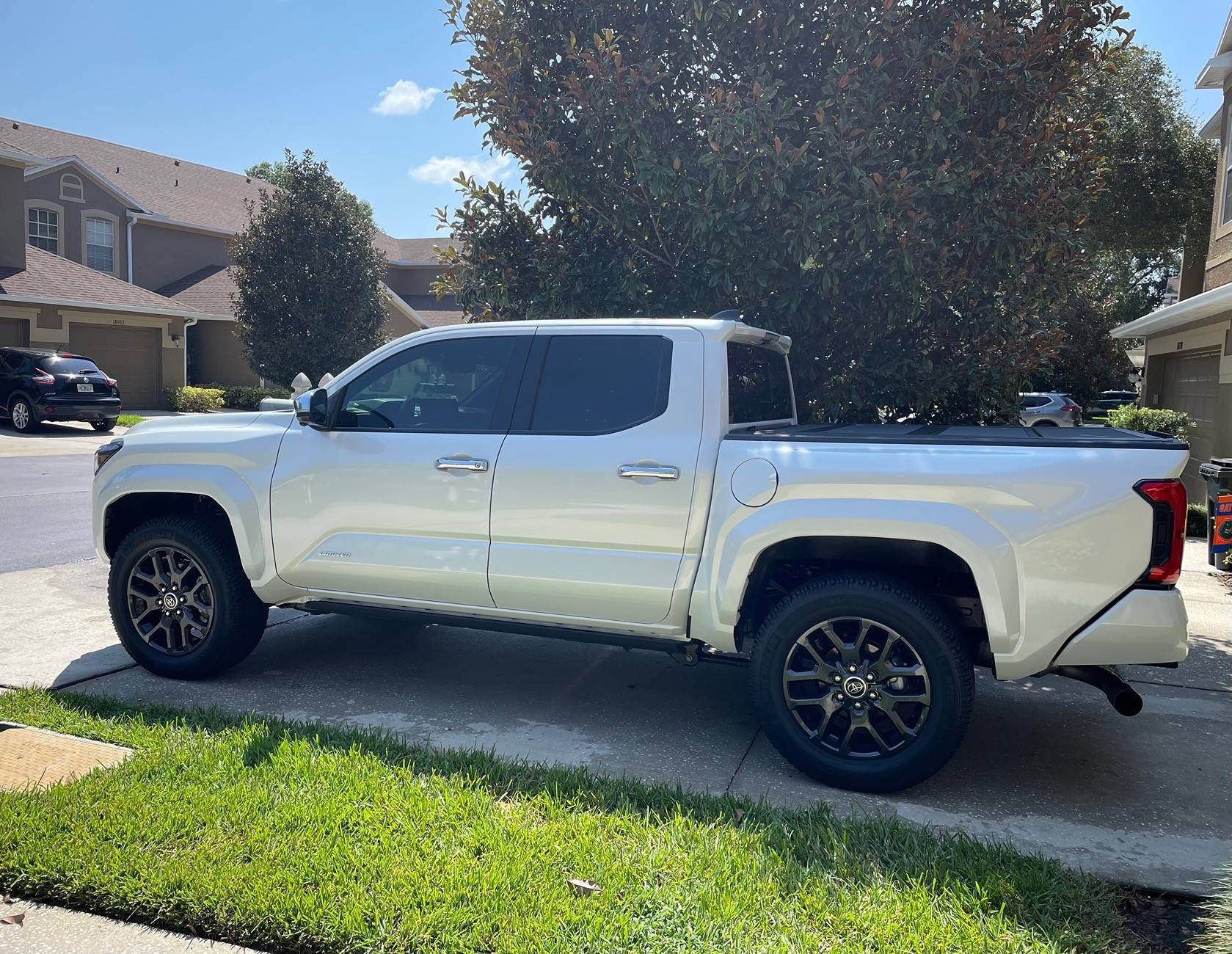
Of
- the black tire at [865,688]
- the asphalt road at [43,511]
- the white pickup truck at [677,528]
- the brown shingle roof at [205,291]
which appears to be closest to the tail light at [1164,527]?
the white pickup truck at [677,528]

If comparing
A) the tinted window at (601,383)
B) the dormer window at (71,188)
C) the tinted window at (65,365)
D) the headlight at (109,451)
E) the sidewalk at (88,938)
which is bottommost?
the sidewalk at (88,938)

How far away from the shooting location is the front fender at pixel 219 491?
528 cm

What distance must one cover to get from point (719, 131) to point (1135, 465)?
11.3 feet

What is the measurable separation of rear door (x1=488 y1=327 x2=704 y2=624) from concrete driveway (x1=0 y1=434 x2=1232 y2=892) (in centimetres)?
70

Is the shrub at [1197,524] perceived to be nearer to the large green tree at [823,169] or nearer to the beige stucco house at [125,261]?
the large green tree at [823,169]

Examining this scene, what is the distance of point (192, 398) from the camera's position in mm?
27500

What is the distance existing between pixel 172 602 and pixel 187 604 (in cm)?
9

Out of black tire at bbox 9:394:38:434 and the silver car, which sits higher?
the silver car

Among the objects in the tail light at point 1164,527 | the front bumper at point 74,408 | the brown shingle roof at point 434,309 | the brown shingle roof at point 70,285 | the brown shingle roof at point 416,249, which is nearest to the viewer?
the tail light at point 1164,527

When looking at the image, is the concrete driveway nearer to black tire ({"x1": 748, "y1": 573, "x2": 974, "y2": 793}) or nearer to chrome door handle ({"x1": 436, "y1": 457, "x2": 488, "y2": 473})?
A: black tire ({"x1": 748, "y1": 573, "x2": 974, "y2": 793})

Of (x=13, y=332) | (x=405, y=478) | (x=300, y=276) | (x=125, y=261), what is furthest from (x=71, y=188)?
(x=405, y=478)

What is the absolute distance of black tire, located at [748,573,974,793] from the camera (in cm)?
401

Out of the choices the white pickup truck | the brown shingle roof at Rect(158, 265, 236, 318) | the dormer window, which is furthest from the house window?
the white pickup truck

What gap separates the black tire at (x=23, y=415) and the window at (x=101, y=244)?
10.5 metres
